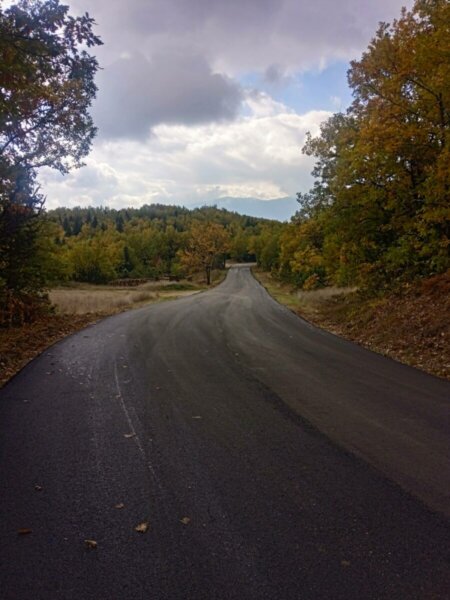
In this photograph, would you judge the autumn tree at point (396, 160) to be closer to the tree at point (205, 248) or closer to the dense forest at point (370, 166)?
the dense forest at point (370, 166)

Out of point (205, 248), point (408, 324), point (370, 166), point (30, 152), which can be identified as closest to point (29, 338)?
point (30, 152)

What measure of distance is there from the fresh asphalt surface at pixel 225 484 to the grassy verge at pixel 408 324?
1.63 metres

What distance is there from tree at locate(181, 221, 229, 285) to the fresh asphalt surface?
174 feet

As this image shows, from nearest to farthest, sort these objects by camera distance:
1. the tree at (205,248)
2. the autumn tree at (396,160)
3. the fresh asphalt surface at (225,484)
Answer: the fresh asphalt surface at (225,484) < the autumn tree at (396,160) < the tree at (205,248)

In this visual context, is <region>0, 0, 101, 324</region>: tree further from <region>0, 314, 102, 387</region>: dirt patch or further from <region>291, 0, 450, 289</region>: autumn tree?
<region>291, 0, 450, 289</region>: autumn tree

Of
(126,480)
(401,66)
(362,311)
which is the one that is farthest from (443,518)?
(401,66)

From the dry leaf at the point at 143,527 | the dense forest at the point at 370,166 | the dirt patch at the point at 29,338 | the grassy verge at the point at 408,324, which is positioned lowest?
the dry leaf at the point at 143,527

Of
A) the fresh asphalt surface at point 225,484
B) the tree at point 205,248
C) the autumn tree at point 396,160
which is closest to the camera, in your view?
the fresh asphalt surface at point 225,484

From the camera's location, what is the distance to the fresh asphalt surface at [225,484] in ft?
9.53

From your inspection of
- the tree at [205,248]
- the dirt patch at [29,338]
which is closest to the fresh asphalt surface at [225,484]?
the dirt patch at [29,338]

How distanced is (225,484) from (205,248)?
58702mm

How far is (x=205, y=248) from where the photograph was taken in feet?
204

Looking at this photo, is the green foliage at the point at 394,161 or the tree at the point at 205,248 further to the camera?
the tree at the point at 205,248

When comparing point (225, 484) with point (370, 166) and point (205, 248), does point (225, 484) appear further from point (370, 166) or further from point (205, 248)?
point (205, 248)
